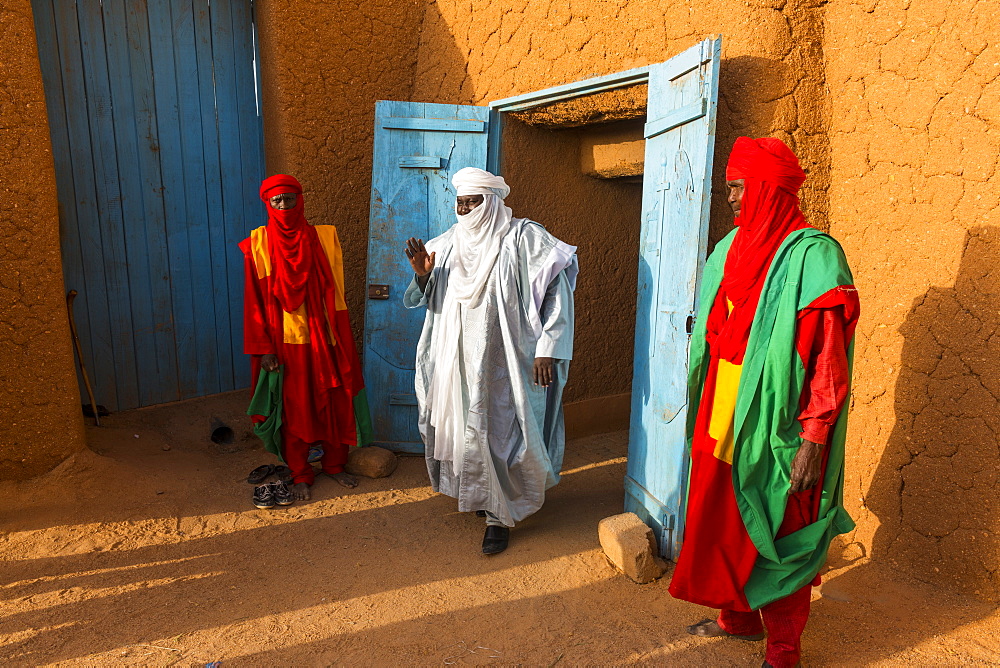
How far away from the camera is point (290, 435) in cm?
420

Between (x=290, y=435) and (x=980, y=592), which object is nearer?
(x=980, y=592)

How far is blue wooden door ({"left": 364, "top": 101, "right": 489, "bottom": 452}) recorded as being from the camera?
14.7 ft

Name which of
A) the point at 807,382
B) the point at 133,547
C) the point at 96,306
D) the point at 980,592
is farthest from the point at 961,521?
the point at 96,306

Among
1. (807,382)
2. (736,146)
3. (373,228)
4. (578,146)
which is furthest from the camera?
(578,146)

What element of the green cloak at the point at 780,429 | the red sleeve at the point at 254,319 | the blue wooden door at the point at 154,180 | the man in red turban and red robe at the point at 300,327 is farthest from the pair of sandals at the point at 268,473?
the green cloak at the point at 780,429

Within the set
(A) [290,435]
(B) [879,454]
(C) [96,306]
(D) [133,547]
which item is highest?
(C) [96,306]

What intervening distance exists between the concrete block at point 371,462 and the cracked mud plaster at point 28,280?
1.62 m

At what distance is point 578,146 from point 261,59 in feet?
7.84

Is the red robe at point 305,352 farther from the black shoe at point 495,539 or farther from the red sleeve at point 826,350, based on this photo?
the red sleeve at point 826,350

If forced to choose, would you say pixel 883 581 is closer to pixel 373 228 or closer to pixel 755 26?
pixel 755 26

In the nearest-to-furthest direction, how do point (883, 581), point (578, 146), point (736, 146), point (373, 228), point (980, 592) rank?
point (736, 146) < point (980, 592) < point (883, 581) < point (373, 228) < point (578, 146)

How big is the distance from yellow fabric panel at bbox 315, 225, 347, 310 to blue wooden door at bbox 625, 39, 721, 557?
1.80 m

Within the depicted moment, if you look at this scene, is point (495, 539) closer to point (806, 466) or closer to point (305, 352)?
point (305, 352)

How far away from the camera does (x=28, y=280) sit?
3.74 m
